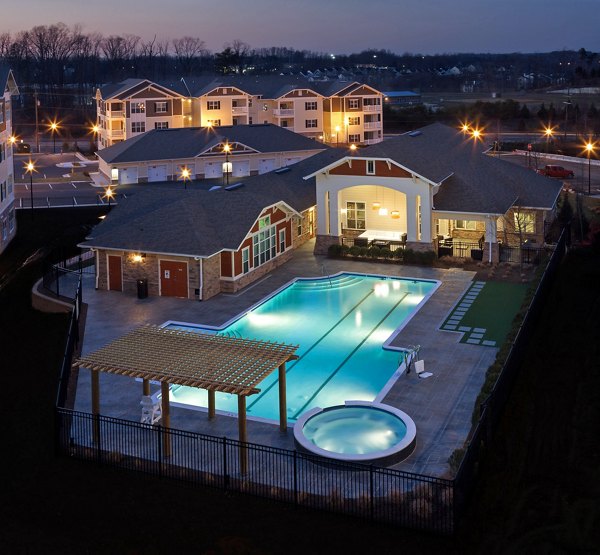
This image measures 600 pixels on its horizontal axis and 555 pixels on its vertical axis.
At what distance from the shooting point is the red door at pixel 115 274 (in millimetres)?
37562

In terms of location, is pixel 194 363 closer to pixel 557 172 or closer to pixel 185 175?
pixel 185 175

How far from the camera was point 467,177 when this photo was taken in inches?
1809

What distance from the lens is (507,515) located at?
60.9ft

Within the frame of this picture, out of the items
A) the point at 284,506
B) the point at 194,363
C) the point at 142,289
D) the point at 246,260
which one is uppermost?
the point at 246,260

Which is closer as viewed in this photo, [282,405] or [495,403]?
[495,403]

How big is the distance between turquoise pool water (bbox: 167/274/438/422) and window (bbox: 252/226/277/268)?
2257 mm

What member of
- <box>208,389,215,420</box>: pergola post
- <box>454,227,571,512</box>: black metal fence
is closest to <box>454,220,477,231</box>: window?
<box>454,227,571,512</box>: black metal fence

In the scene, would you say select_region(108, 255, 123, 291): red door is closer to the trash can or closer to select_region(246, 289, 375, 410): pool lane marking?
the trash can

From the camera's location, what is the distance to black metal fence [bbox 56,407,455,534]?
1845 cm

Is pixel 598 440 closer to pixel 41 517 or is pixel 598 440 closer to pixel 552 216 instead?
pixel 41 517

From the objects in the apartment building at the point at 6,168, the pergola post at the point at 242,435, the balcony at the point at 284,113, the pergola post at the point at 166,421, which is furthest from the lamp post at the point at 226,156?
the pergola post at the point at 242,435

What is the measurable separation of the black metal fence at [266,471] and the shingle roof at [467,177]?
2446 centimetres

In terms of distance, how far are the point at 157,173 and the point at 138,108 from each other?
48.8ft

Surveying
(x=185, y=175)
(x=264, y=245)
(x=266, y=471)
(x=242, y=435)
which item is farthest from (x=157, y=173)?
(x=266, y=471)
